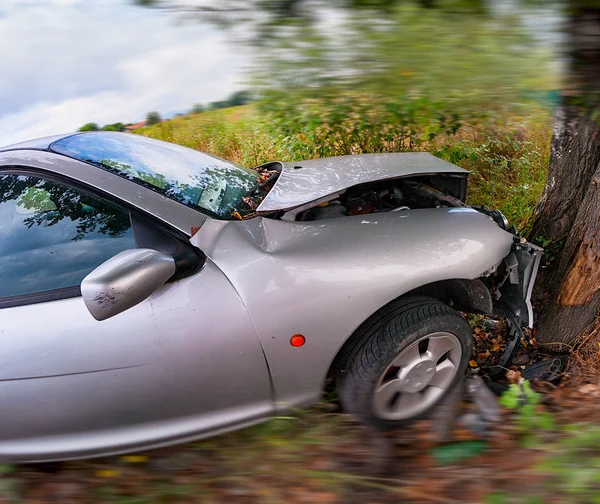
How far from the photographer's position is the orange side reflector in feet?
7.26

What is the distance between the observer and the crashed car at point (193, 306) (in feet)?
6.86

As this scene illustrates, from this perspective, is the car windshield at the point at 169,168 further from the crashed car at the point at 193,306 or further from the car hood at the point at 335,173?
the car hood at the point at 335,173

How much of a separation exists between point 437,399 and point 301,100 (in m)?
1.80

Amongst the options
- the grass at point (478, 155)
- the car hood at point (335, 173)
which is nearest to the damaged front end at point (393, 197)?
the car hood at point (335, 173)

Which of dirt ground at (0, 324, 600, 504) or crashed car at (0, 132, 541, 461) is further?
crashed car at (0, 132, 541, 461)

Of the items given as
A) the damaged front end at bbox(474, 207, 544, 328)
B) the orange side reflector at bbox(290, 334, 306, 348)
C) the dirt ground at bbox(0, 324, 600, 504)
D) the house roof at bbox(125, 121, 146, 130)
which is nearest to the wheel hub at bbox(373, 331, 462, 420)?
the dirt ground at bbox(0, 324, 600, 504)

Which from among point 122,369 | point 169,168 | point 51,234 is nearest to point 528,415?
point 122,369

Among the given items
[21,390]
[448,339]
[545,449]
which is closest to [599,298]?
[448,339]

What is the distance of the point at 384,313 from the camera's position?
2.36 meters

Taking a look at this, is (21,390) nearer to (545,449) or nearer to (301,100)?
(301,100)

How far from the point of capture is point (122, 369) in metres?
2.11

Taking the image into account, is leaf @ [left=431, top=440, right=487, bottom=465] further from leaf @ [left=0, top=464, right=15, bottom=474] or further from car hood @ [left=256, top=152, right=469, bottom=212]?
leaf @ [left=0, top=464, right=15, bottom=474]

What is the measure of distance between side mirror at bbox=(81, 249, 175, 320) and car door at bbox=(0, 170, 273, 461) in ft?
0.31

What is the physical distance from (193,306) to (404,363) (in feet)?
3.46
